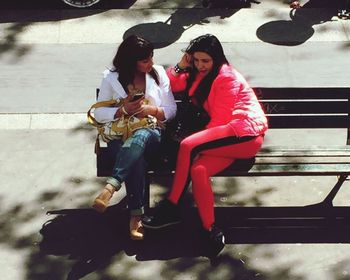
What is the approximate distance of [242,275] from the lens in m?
6.44

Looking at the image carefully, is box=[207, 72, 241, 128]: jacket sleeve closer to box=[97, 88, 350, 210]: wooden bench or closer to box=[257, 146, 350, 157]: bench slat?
box=[97, 88, 350, 210]: wooden bench

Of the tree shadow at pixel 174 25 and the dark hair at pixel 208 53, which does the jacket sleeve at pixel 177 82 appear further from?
the tree shadow at pixel 174 25

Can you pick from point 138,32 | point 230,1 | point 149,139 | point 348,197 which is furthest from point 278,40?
point 149,139

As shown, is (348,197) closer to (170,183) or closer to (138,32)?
(170,183)

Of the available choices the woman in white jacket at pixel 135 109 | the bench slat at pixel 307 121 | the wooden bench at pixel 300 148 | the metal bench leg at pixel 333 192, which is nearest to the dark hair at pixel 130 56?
the woman in white jacket at pixel 135 109

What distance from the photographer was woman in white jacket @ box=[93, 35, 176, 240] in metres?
6.48

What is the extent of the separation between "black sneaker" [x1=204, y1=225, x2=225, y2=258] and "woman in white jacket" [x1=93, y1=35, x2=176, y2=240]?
0.58 metres

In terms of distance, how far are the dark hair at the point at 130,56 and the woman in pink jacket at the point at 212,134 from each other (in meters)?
0.35

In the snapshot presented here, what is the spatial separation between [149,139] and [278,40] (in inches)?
153

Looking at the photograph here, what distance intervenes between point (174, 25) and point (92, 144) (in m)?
2.90

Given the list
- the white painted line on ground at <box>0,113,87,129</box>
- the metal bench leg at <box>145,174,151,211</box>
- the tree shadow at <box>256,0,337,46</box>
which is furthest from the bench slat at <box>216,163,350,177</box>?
the tree shadow at <box>256,0,337,46</box>

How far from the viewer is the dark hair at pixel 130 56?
6.53 m

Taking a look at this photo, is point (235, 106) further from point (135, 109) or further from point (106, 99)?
point (106, 99)

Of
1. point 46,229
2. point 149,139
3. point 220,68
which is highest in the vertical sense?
point 220,68
